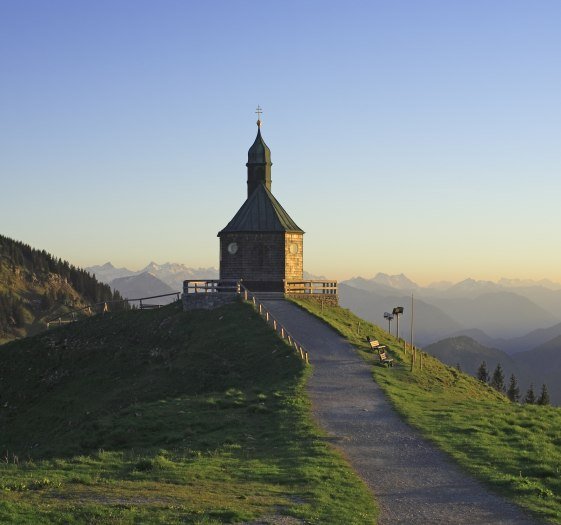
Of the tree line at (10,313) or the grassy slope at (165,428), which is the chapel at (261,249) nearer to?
the grassy slope at (165,428)

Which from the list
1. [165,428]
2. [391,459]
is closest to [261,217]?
[165,428]

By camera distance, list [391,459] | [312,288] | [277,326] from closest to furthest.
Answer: [391,459]
[277,326]
[312,288]

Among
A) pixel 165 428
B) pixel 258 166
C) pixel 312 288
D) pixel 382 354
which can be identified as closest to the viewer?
pixel 165 428

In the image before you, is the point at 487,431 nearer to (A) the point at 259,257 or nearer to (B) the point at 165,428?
(B) the point at 165,428

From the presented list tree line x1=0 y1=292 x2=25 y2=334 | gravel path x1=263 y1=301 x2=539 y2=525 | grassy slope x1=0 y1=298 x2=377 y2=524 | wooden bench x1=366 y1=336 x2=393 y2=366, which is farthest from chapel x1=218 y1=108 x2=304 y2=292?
tree line x1=0 y1=292 x2=25 y2=334

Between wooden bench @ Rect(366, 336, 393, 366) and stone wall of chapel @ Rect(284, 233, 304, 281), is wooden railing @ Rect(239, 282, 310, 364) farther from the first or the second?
stone wall of chapel @ Rect(284, 233, 304, 281)

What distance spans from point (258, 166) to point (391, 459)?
45.6 m

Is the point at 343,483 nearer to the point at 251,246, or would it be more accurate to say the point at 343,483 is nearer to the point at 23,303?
the point at 251,246

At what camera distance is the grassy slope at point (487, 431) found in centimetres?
1977

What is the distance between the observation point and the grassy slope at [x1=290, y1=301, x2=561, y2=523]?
1977 centimetres

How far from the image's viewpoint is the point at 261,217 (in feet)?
202

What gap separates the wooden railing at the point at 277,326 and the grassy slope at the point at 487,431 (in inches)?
148

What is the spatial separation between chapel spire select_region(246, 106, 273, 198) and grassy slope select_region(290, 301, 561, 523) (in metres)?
25.7

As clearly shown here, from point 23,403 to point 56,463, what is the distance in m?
26.1
